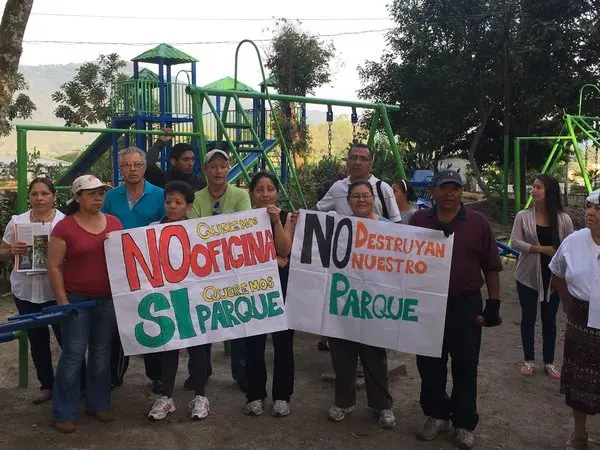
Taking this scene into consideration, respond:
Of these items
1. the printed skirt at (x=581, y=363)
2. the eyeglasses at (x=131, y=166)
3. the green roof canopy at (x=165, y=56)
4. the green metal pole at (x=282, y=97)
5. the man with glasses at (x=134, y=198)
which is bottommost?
the printed skirt at (x=581, y=363)

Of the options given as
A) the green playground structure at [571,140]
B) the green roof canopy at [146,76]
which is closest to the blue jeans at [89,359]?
the green playground structure at [571,140]

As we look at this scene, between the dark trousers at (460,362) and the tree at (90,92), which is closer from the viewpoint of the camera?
the dark trousers at (460,362)

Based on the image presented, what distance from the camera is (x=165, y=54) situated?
67.7 ft

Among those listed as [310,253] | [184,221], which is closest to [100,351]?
[184,221]

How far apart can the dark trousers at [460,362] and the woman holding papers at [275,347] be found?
0.96m

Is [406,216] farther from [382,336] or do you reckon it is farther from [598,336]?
[598,336]

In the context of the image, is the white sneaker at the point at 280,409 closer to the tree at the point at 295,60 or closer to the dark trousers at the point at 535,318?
the dark trousers at the point at 535,318

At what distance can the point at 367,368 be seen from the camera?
432 cm

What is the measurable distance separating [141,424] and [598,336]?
293 centimetres

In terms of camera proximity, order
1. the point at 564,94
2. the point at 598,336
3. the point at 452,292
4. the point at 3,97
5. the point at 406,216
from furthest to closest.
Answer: the point at 564,94, the point at 3,97, the point at 406,216, the point at 452,292, the point at 598,336

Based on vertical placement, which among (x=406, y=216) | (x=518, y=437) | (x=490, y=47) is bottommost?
(x=518, y=437)

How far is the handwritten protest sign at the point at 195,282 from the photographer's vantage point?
418 centimetres

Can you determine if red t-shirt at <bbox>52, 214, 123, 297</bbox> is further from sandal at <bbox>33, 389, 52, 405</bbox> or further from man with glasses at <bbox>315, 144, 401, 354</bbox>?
man with glasses at <bbox>315, 144, 401, 354</bbox>

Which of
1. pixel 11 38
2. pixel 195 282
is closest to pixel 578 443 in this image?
pixel 195 282
